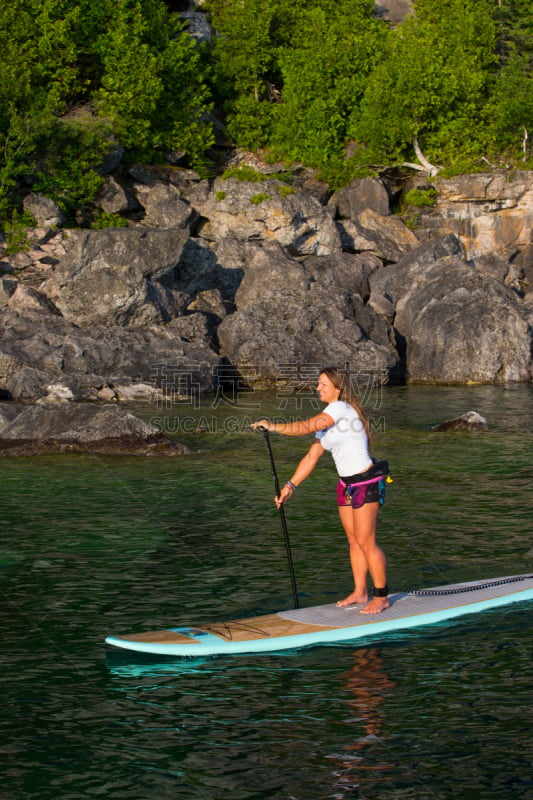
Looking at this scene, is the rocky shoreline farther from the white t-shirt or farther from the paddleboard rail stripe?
the white t-shirt

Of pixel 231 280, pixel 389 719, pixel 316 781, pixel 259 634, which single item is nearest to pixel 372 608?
pixel 259 634

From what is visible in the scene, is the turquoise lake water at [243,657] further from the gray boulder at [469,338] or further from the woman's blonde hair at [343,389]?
the gray boulder at [469,338]

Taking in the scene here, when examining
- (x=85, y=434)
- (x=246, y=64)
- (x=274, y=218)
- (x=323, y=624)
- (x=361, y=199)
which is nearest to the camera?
(x=323, y=624)

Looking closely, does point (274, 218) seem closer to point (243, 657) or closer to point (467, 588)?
point (467, 588)

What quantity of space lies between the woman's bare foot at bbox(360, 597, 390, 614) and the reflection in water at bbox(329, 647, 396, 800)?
529 mm

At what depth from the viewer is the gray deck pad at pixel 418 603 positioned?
26.4 feet

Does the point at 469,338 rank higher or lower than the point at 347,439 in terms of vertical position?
higher

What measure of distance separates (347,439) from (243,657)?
2094 mm

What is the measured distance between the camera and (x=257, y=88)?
53.8m

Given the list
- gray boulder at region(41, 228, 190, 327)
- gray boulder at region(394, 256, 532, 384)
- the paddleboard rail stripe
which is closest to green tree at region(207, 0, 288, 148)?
gray boulder at region(41, 228, 190, 327)

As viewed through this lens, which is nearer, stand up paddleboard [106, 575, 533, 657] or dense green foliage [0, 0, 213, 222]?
stand up paddleboard [106, 575, 533, 657]

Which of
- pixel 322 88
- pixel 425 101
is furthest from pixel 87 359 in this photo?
pixel 322 88

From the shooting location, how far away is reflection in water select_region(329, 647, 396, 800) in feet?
18.2

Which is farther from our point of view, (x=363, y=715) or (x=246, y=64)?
(x=246, y=64)
